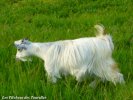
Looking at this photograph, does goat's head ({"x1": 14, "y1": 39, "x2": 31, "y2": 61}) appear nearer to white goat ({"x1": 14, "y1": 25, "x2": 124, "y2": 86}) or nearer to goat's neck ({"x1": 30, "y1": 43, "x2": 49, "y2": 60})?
goat's neck ({"x1": 30, "y1": 43, "x2": 49, "y2": 60})

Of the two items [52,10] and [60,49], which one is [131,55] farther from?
[52,10]

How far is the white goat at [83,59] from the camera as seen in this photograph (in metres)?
4.91

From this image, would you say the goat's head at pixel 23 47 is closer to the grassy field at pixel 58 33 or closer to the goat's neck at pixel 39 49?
the goat's neck at pixel 39 49

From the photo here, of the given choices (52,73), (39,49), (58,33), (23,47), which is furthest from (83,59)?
(58,33)

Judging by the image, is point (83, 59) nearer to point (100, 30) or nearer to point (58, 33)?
point (100, 30)

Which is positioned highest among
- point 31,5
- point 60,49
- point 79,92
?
point 31,5

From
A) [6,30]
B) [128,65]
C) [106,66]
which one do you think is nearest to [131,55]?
[128,65]

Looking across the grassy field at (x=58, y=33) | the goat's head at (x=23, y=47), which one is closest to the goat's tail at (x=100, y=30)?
the grassy field at (x=58, y=33)

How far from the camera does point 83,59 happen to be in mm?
4898

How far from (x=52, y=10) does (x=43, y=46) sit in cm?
624

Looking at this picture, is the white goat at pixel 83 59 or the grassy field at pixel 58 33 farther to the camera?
the white goat at pixel 83 59

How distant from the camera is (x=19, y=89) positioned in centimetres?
477

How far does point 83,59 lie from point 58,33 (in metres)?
3.32

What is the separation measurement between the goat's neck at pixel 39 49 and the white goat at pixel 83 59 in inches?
0.7
